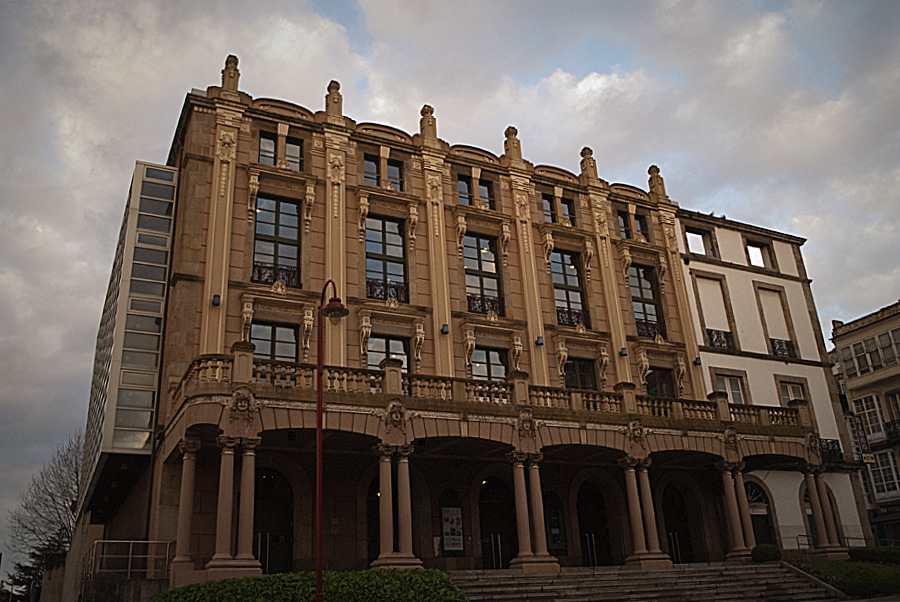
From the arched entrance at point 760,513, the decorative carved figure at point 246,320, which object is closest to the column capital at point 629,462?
the arched entrance at point 760,513

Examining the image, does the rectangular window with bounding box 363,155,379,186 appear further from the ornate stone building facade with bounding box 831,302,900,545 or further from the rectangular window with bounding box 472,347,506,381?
the ornate stone building facade with bounding box 831,302,900,545

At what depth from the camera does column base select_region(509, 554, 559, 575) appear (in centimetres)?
2206

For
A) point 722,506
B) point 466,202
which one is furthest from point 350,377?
point 722,506

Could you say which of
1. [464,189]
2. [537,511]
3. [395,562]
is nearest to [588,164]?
[464,189]

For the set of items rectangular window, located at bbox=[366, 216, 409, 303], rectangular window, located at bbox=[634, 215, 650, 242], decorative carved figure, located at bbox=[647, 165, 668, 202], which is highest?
decorative carved figure, located at bbox=[647, 165, 668, 202]

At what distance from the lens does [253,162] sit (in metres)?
28.4

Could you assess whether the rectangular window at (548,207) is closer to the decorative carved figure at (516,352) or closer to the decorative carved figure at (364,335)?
the decorative carved figure at (516,352)

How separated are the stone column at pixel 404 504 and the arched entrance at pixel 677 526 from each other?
14507mm

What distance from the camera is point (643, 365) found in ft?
106

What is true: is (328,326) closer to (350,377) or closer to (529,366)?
(350,377)

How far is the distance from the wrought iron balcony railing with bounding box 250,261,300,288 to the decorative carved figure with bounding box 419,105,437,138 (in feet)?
30.5

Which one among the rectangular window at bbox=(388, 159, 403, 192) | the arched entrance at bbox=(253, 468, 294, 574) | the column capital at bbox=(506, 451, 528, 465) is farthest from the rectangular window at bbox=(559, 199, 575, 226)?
the arched entrance at bbox=(253, 468, 294, 574)

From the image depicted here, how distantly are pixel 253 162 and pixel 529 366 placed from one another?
13.6 metres

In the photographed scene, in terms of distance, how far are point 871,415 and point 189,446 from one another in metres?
48.3
